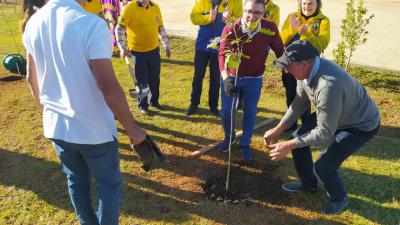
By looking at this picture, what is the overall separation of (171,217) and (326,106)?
1.97m

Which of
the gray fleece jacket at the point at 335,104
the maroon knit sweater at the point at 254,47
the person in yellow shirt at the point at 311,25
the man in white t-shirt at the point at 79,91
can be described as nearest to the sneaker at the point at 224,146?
the maroon knit sweater at the point at 254,47

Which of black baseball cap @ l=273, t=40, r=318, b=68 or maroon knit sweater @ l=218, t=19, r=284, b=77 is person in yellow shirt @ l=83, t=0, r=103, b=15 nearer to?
maroon knit sweater @ l=218, t=19, r=284, b=77

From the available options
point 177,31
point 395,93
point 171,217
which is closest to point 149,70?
point 171,217

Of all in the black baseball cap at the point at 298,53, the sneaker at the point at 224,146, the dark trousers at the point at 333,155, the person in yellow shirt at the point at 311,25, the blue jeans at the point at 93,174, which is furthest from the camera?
the sneaker at the point at 224,146

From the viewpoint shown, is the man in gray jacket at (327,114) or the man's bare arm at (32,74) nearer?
the man's bare arm at (32,74)

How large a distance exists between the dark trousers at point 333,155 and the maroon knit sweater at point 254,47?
3.31 ft

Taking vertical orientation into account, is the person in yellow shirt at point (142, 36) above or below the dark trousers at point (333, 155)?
above

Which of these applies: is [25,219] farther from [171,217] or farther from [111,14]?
[111,14]

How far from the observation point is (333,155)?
3.57m

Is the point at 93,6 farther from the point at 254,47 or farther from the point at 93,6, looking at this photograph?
the point at 254,47

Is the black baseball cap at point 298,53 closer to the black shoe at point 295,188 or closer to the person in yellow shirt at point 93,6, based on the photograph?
the black shoe at point 295,188

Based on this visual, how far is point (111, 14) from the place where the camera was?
8.91 meters

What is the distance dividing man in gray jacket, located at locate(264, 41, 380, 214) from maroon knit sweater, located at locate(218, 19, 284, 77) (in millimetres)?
968

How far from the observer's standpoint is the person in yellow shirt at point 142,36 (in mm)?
5805
